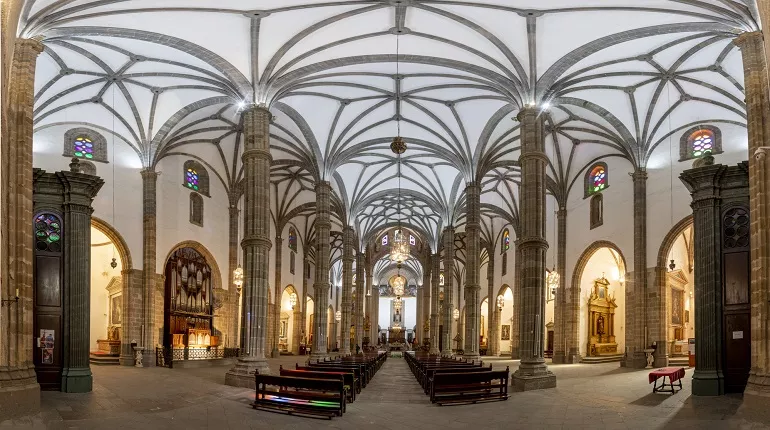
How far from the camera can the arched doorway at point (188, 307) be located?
2948cm

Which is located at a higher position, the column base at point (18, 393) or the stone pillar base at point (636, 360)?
the column base at point (18, 393)

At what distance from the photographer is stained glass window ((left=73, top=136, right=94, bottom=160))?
2603cm

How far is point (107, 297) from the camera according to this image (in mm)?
31562

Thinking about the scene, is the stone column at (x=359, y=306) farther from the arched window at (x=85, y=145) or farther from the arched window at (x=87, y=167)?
the arched window at (x=87, y=167)

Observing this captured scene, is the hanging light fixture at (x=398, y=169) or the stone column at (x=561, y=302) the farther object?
the stone column at (x=561, y=302)

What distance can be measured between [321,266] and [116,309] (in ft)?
32.5

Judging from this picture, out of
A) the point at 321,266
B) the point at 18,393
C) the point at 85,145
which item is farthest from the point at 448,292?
the point at 18,393

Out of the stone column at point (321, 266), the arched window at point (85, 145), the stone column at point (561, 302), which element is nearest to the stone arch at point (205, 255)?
the stone column at point (321, 266)

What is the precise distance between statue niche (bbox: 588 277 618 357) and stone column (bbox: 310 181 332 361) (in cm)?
1350

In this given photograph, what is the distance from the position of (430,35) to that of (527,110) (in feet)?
12.7

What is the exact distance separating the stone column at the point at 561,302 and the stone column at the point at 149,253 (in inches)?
746

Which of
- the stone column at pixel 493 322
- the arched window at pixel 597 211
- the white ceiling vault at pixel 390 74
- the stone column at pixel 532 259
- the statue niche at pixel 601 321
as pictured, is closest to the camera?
the white ceiling vault at pixel 390 74

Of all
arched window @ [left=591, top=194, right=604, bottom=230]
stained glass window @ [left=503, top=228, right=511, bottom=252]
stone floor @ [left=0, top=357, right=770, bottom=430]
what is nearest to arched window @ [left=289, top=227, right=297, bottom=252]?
stained glass window @ [left=503, top=228, right=511, bottom=252]

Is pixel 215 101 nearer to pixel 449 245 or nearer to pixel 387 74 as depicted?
pixel 387 74
